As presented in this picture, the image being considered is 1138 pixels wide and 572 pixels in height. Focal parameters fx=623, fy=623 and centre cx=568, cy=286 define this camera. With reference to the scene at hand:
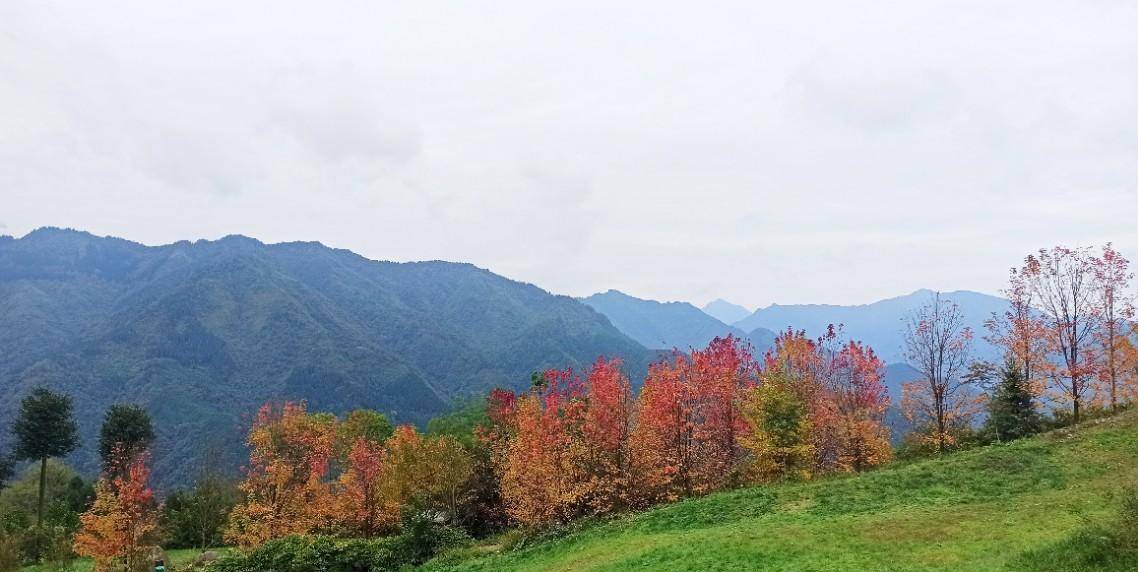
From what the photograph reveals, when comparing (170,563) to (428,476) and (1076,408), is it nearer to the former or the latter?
(428,476)

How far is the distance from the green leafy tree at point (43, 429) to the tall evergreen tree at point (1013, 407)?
9068 cm

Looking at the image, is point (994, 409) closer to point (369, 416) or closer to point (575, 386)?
point (575, 386)

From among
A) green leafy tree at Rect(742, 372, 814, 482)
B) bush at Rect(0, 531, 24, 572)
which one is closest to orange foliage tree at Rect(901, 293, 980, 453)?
green leafy tree at Rect(742, 372, 814, 482)

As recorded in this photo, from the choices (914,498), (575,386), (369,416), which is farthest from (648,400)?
(369,416)

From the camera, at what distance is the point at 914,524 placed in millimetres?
24406

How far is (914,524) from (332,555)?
3127 cm

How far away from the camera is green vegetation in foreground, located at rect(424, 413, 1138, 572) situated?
19734 millimetres

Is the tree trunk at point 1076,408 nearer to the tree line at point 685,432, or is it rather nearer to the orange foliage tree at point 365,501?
the tree line at point 685,432

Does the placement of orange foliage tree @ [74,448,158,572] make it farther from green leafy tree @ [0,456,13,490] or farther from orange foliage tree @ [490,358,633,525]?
green leafy tree @ [0,456,13,490]

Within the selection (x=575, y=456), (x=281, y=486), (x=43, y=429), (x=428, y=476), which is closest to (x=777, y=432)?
(x=575, y=456)

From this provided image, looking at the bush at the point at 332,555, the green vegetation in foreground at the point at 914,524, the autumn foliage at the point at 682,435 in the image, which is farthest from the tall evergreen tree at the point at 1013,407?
the bush at the point at 332,555

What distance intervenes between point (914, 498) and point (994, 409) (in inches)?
794

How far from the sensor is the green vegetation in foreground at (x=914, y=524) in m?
19.7

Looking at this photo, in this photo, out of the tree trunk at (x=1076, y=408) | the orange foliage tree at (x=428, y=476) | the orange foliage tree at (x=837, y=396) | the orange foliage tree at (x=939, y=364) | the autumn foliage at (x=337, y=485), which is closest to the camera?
the tree trunk at (x=1076, y=408)
